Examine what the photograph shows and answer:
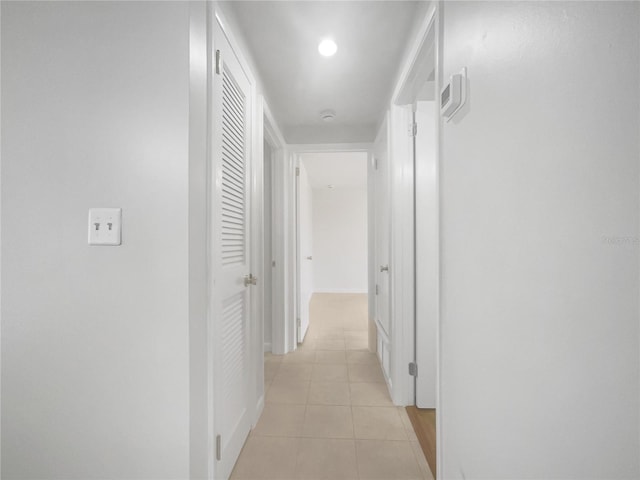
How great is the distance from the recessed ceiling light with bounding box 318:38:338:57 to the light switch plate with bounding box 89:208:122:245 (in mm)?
1408

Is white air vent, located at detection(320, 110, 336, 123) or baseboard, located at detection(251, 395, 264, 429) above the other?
white air vent, located at detection(320, 110, 336, 123)

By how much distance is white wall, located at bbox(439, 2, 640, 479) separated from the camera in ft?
1.45

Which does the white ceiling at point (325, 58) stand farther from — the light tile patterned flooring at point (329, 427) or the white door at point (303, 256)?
the light tile patterned flooring at point (329, 427)

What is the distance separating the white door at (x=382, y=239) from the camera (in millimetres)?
2238

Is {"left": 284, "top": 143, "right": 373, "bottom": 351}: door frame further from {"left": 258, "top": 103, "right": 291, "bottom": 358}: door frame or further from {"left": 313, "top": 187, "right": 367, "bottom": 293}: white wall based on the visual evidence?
{"left": 313, "top": 187, "right": 367, "bottom": 293}: white wall

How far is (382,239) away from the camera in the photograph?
2453 millimetres

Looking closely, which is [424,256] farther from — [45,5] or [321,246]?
[321,246]

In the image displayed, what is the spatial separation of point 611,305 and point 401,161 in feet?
5.34

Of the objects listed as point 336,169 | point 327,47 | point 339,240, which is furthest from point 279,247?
point 339,240

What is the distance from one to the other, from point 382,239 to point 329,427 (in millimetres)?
1412

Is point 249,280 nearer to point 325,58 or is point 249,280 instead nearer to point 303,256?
point 325,58

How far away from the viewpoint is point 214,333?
1162mm

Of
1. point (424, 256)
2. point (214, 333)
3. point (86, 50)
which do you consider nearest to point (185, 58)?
point (86, 50)

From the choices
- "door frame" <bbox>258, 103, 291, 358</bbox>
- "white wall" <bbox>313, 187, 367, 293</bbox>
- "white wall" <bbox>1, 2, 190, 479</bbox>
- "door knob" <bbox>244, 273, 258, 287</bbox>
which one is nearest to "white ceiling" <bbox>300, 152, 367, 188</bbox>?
"white wall" <bbox>313, 187, 367, 293</bbox>
